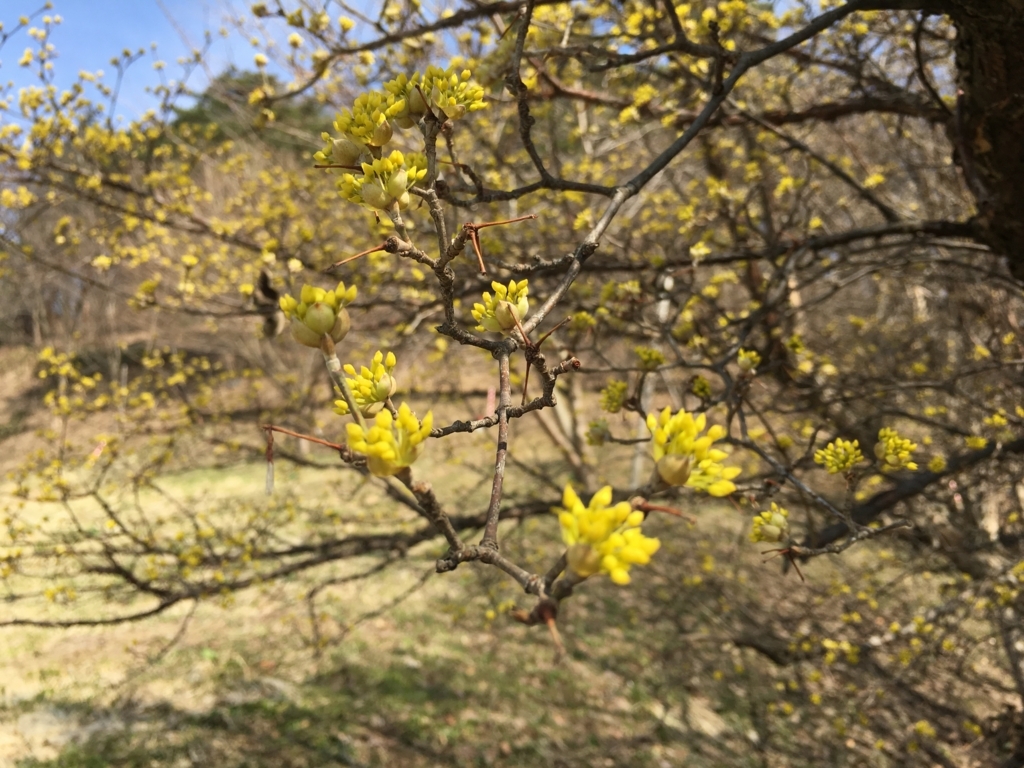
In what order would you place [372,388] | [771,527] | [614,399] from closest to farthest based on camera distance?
[372,388] < [771,527] < [614,399]

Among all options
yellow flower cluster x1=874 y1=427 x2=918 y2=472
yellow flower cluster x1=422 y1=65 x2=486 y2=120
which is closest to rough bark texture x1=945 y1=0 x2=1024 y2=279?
yellow flower cluster x1=874 y1=427 x2=918 y2=472

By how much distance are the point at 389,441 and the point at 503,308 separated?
33 cm

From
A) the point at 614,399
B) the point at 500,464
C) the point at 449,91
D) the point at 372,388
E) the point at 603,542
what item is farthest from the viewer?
the point at 614,399

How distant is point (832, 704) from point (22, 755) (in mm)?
6319

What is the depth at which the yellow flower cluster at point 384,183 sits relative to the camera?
3.12 feet

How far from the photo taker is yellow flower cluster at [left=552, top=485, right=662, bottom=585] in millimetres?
679

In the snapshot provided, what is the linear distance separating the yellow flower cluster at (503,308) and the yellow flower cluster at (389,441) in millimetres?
266

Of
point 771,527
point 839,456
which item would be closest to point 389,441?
point 771,527

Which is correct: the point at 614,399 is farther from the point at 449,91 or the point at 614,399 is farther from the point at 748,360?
the point at 449,91

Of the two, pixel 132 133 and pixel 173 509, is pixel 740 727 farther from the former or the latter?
pixel 173 509

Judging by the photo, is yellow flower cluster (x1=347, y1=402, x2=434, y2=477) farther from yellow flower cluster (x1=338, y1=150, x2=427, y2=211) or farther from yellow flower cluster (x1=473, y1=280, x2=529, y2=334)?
yellow flower cluster (x1=338, y1=150, x2=427, y2=211)

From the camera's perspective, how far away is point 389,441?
77 cm

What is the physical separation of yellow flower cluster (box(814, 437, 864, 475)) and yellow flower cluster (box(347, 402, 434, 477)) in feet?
3.94

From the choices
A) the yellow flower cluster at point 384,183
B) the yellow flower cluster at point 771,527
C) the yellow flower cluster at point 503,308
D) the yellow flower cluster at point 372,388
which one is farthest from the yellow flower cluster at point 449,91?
the yellow flower cluster at point 771,527
